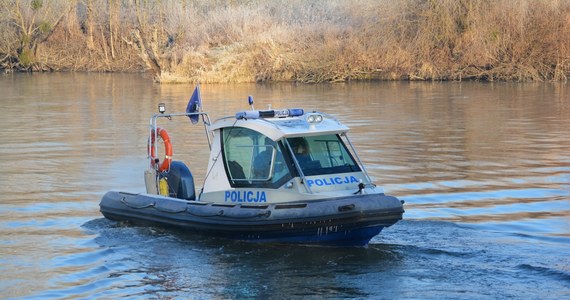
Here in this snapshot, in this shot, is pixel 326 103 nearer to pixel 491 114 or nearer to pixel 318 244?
pixel 491 114

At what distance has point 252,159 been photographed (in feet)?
43.4

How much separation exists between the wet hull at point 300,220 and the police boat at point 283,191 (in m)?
0.01

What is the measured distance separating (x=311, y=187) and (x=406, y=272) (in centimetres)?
182

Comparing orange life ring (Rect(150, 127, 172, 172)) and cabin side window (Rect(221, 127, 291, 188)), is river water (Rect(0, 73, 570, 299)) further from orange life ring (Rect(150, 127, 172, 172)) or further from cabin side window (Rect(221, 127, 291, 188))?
orange life ring (Rect(150, 127, 172, 172))

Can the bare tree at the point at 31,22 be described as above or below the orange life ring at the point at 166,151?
above

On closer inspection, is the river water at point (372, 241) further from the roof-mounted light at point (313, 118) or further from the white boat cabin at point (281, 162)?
the roof-mounted light at point (313, 118)

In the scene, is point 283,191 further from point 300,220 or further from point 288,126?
point 288,126

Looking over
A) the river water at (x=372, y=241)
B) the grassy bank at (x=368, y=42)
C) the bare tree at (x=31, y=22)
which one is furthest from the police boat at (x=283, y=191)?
the bare tree at (x=31, y=22)

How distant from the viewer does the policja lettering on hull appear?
42.4ft

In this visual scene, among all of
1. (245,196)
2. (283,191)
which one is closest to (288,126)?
(283,191)

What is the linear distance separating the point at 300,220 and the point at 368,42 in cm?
3789

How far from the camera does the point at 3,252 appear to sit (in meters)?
13.1

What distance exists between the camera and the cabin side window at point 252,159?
12.9 metres

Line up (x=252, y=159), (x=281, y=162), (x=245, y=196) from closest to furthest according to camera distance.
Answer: (x=281, y=162) < (x=245, y=196) < (x=252, y=159)
